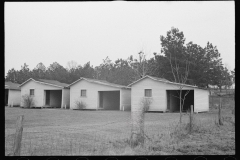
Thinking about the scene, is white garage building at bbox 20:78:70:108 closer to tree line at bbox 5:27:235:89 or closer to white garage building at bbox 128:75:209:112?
white garage building at bbox 128:75:209:112

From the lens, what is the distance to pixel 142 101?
23375mm

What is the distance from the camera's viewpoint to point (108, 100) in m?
29.5

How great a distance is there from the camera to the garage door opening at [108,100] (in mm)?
27938

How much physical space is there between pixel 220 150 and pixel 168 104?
61.1ft

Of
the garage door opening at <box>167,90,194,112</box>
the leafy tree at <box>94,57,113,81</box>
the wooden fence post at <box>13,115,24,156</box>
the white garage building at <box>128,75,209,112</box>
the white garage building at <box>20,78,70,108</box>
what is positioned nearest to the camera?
the wooden fence post at <box>13,115,24,156</box>

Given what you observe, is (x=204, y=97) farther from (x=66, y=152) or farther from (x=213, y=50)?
(x=66, y=152)

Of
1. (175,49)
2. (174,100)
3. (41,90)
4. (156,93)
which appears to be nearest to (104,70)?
(175,49)

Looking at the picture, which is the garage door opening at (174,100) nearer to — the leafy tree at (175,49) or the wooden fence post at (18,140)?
the leafy tree at (175,49)

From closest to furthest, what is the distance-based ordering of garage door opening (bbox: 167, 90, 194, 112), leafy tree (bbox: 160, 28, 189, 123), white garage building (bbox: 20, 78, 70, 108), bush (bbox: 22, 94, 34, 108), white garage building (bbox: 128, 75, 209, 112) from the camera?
white garage building (bbox: 128, 75, 209, 112), garage door opening (bbox: 167, 90, 194, 112), bush (bbox: 22, 94, 34, 108), white garage building (bbox: 20, 78, 70, 108), leafy tree (bbox: 160, 28, 189, 123)

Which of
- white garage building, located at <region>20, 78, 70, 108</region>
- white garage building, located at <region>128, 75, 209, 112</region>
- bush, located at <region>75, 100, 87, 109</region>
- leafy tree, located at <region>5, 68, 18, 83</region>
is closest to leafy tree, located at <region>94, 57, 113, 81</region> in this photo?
leafy tree, located at <region>5, 68, 18, 83</region>

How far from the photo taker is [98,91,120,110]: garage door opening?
27938mm

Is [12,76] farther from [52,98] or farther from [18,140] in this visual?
[18,140]
